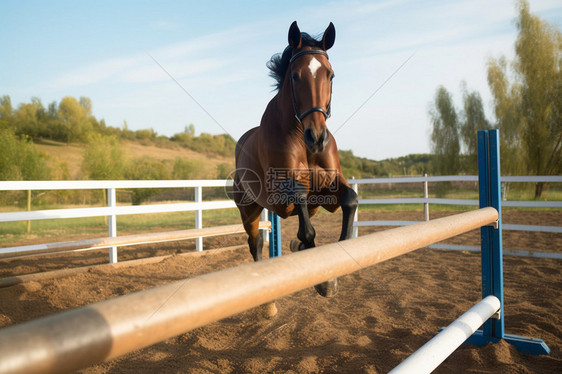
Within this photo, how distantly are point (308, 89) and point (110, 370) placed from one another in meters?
2.35

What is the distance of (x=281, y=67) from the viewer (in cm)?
301

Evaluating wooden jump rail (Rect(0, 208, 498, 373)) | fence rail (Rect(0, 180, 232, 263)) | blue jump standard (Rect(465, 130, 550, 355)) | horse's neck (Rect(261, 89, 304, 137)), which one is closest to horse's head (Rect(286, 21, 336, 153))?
horse's neck (Rect(261, 89, 304, 137))

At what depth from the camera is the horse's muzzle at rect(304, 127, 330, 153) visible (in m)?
2.28

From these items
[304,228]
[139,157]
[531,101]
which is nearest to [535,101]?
[531,101]

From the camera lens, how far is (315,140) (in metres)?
2.28

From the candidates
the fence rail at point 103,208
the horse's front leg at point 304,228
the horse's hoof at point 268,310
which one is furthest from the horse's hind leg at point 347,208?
the fence rail at point 103,208

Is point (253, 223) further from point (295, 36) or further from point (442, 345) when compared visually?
point (442, 345)

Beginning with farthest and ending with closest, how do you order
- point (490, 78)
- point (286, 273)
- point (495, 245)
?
point (490, 78) < point (495, 245) < point (286, 273)

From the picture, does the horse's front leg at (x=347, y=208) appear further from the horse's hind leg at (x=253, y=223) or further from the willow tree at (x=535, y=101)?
the willow tree at (x=535, y=101)

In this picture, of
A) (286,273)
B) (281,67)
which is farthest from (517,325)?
(286,273)

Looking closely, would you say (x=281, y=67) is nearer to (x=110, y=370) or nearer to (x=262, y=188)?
(x=262, y=188)

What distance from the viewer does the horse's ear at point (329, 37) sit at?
8.82ft

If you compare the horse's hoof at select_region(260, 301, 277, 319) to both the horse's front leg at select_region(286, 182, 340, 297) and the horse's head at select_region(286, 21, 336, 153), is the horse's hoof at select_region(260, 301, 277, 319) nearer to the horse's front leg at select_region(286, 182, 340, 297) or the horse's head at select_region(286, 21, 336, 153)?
the horse's front leg at select_region(286, 182, 340, 297)

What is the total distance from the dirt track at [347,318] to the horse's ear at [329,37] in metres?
2.29
